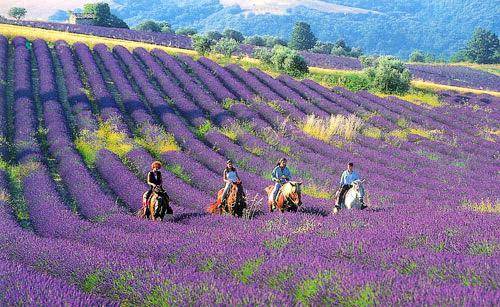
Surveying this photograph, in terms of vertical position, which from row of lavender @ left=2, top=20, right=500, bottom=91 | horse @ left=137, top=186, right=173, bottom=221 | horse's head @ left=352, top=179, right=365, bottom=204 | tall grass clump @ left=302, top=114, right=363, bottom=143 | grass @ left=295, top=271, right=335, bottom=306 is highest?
grass @ left=295, top=271, right=335, bottom=306

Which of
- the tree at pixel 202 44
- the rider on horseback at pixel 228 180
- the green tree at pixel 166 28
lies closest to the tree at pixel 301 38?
the green tree at pixel 166 28

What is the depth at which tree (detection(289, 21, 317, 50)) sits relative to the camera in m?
91.9

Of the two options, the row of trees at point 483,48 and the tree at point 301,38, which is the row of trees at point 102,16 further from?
the row of trees at point 483,48

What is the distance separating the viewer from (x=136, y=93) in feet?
98.8

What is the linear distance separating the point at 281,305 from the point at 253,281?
4.67 feet

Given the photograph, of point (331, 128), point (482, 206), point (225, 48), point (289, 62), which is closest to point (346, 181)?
point (482, 206)

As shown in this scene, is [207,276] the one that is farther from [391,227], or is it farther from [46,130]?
[46,130]

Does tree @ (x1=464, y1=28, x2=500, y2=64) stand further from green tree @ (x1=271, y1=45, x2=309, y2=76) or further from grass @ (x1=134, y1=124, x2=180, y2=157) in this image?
grass @ (x1=134, y1=124, x2=180, y2=157)

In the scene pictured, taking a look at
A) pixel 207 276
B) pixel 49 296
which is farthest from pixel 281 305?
pixel 49 296

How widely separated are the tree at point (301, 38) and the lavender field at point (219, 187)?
53.4m

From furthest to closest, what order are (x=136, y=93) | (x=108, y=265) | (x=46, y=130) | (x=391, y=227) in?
(x=136, y=93) → (x=46, y=130) → (x=391, y=227) → (x=108, y=265)

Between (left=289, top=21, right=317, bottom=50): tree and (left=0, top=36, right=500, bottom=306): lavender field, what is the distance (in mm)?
53360

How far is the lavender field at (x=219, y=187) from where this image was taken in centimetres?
566

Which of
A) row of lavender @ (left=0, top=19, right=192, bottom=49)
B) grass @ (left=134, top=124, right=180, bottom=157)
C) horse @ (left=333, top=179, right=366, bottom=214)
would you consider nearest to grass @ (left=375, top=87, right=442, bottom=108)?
grass @ (left=134, top=124, right=180, bottom=157)
